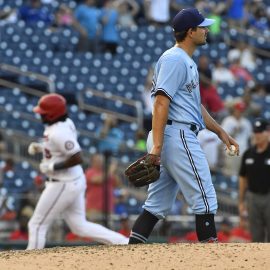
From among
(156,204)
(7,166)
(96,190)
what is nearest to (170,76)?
(156,204)

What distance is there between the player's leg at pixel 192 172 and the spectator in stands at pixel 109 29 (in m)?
11.1

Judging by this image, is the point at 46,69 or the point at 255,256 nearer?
the point at 255,256

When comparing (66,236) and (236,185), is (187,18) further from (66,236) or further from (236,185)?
(236,185)

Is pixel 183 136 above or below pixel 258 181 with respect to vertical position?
above

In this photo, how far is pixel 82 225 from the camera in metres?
9.55

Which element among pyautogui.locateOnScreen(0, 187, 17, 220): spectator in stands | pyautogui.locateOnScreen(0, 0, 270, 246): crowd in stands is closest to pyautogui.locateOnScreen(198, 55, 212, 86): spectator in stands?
pyautogui.locateOnScreen(0, 0, 270, 246): crowd in stands

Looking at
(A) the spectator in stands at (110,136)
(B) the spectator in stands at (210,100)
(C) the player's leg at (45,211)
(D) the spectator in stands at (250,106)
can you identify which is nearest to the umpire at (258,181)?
(C) the player's leg at (45,211)

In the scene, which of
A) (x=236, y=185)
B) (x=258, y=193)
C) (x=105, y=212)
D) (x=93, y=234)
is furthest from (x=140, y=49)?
(x=93, y=234)

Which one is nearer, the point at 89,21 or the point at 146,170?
the point at 146,170

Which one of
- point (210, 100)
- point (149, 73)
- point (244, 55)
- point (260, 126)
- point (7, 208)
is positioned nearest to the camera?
point (260, 126)

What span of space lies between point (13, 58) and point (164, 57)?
1061 centimetres

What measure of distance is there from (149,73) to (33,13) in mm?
3002

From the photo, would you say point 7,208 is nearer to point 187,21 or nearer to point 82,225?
point 82,225

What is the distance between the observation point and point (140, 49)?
1823 centimetres
